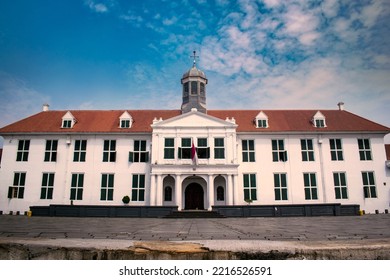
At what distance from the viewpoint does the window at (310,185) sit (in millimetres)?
20141

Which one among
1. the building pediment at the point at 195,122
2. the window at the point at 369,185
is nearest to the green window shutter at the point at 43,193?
the building pediment at the point at 195,122

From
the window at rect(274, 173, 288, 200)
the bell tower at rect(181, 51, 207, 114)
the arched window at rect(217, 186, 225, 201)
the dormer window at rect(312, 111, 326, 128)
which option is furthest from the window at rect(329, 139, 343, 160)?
the bell tower at rect(181, 51, 207, 114)

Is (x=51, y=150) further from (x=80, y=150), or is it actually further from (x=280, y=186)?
(x=280, y=186)

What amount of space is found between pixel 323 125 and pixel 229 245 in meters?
22.0

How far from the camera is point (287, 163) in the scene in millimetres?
20672

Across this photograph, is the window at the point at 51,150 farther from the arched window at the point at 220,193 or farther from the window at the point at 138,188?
the arched window at the point at 220,193

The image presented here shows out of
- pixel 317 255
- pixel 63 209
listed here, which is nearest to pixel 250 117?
pixel 63 209

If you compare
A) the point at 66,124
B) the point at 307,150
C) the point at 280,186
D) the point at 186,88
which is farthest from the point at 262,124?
the point at 66,124

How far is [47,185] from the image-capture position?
66.1 feet

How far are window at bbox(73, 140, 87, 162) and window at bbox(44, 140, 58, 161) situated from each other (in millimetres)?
1547

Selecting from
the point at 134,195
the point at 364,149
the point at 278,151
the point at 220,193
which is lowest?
the point at 134,195

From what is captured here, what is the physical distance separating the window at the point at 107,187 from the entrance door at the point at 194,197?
578 centimetres

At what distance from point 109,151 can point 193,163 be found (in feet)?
22.8
